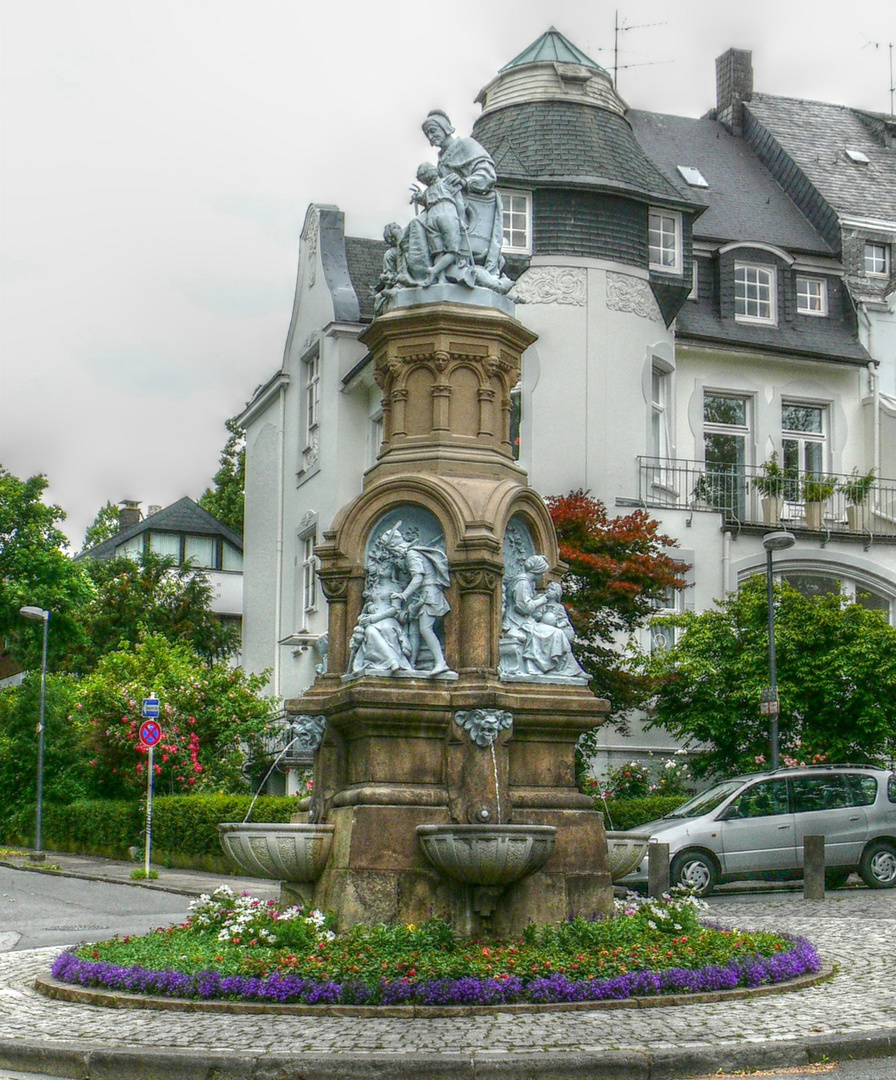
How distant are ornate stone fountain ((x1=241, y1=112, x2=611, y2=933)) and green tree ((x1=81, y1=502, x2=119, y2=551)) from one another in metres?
64.2

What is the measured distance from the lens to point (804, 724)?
26203 millimetres

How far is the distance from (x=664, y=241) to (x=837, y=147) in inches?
354

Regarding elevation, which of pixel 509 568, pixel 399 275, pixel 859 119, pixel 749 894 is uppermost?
pixel 859 119

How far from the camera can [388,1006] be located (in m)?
10.2

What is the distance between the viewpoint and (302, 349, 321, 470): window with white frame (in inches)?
1356

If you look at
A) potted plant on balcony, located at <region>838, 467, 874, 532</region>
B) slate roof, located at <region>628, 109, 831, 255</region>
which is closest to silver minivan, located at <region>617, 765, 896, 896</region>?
potted plant on balcony, located at <region>838, 467, 874, 532</region>

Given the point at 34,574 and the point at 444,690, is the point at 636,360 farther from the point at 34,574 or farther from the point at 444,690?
the point at 34,574

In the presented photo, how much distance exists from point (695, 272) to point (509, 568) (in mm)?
21087

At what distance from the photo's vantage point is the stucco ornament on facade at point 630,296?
30.5m

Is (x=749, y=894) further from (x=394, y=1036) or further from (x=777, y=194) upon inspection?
(x=777, y=194)

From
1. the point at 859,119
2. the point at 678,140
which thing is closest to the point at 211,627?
the point at 678,140

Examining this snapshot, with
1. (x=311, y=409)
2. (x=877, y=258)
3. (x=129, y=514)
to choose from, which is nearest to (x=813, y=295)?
(x=877, y=258)

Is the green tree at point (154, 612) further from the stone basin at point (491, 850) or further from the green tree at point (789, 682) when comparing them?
the stone basin at point (491, 850)

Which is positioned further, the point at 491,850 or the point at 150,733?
the point at 150,733
